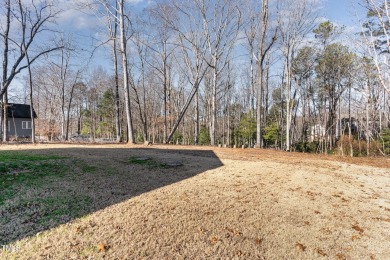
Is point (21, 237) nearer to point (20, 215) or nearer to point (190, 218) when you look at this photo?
point (20, 215)

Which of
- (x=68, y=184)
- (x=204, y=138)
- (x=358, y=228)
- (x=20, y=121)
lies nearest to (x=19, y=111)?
(x=20, y=121)

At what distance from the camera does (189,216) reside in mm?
3084

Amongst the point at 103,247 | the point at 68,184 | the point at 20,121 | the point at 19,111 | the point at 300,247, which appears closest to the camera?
the point at 103,247

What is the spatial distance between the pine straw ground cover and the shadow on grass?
17 millimetres

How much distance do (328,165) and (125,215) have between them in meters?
6.45

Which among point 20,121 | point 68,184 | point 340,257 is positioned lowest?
point 340,257

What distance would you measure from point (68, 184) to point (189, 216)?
95.2 inches

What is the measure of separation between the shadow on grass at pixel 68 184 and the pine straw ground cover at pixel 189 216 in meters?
0.02

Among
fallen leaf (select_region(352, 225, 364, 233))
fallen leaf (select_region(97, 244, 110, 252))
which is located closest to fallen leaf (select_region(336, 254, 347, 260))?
fallen leaf (select_region(352, 225, 364, 233))

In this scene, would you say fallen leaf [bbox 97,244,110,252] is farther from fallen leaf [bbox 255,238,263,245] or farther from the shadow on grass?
fallen leaf [bbox 255,238,263,245]

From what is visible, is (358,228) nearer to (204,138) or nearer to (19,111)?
(204,138)

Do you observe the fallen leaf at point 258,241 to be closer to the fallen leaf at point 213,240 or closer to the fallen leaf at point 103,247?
the fallen leaf at point 213,240

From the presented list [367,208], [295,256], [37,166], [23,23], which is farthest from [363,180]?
[23,23]

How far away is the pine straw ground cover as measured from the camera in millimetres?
2412
